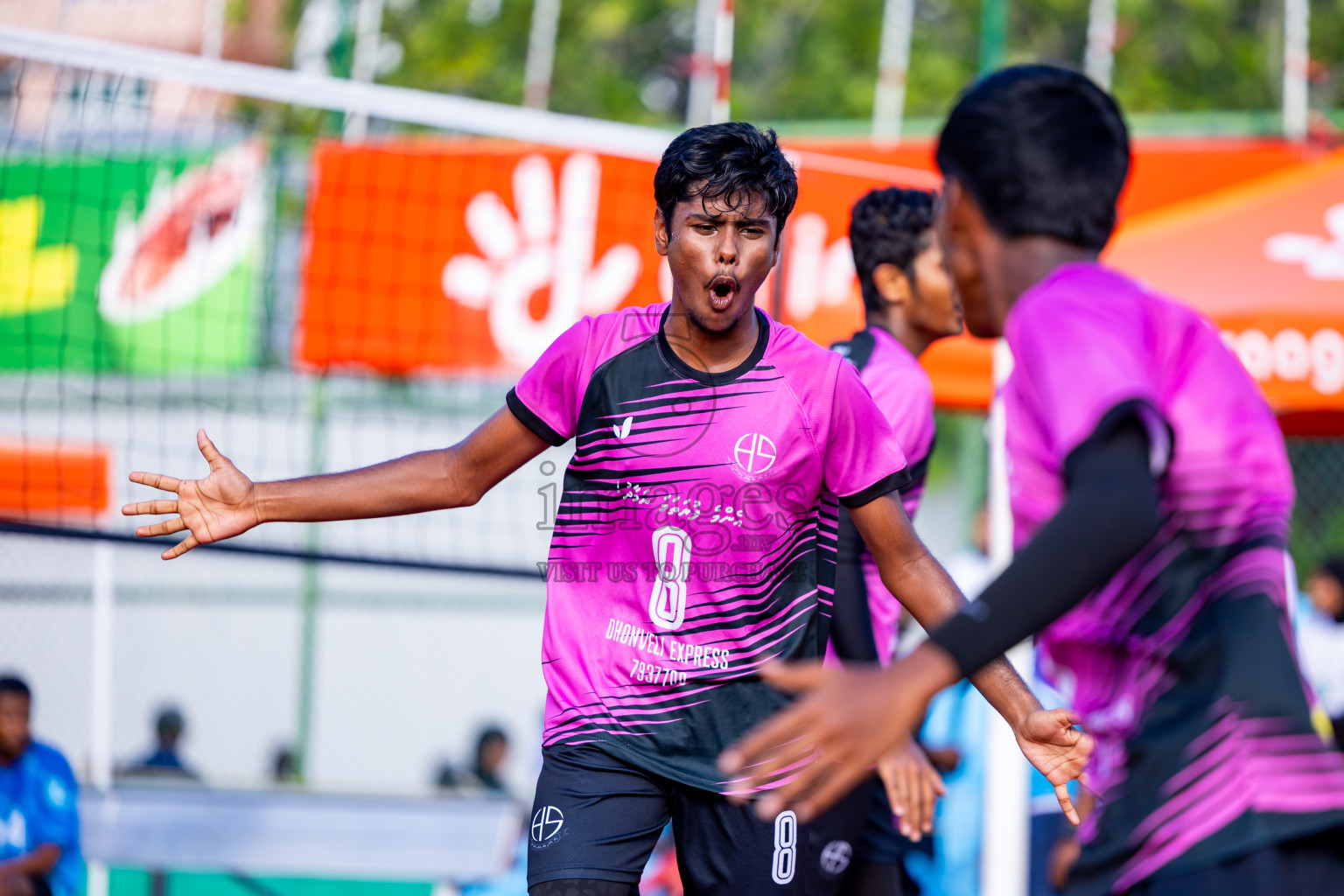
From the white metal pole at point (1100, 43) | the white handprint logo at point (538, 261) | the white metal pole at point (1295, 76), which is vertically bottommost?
the white handprint logo at point (538, 261)

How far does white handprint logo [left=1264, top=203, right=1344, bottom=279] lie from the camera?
670cm

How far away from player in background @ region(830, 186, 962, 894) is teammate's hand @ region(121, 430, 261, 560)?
5.02ft

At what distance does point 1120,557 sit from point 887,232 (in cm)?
260

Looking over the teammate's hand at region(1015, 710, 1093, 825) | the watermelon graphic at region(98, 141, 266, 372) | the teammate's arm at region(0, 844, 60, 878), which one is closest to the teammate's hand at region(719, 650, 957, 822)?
the teammate's hand at region(1015, 710, 1093, 825)

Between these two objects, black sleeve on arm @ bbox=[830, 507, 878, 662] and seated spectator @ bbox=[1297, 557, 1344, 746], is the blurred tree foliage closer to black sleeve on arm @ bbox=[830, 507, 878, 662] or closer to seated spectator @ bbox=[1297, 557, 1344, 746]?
seated spectator @ bbox=[1297, 557, 1344, 746]

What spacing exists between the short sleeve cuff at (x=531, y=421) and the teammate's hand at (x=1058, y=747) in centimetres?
126

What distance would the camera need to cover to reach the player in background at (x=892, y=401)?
3658mm

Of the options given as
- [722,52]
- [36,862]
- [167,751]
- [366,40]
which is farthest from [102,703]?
[366,40]

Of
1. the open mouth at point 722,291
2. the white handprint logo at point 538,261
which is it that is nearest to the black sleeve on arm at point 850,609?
the open mouth at point 722,291

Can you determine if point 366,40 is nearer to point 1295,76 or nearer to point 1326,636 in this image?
point 1295,76

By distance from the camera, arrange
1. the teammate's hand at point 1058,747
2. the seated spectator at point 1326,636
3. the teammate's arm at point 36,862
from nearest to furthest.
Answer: the teammate's hand at point 1058,747
the teammate's arm at point 36,862
the seated spectator at point 1326,636

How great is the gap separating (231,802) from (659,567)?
5.01 m

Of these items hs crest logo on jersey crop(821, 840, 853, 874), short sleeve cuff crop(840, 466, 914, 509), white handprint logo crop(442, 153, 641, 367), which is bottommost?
hs crest logo on jersey crop(821, 840, 853, 874)

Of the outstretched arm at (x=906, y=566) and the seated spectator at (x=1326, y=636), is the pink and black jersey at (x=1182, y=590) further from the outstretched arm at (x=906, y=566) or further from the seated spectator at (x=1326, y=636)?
the seated spectator at (x=1326, y=636)
